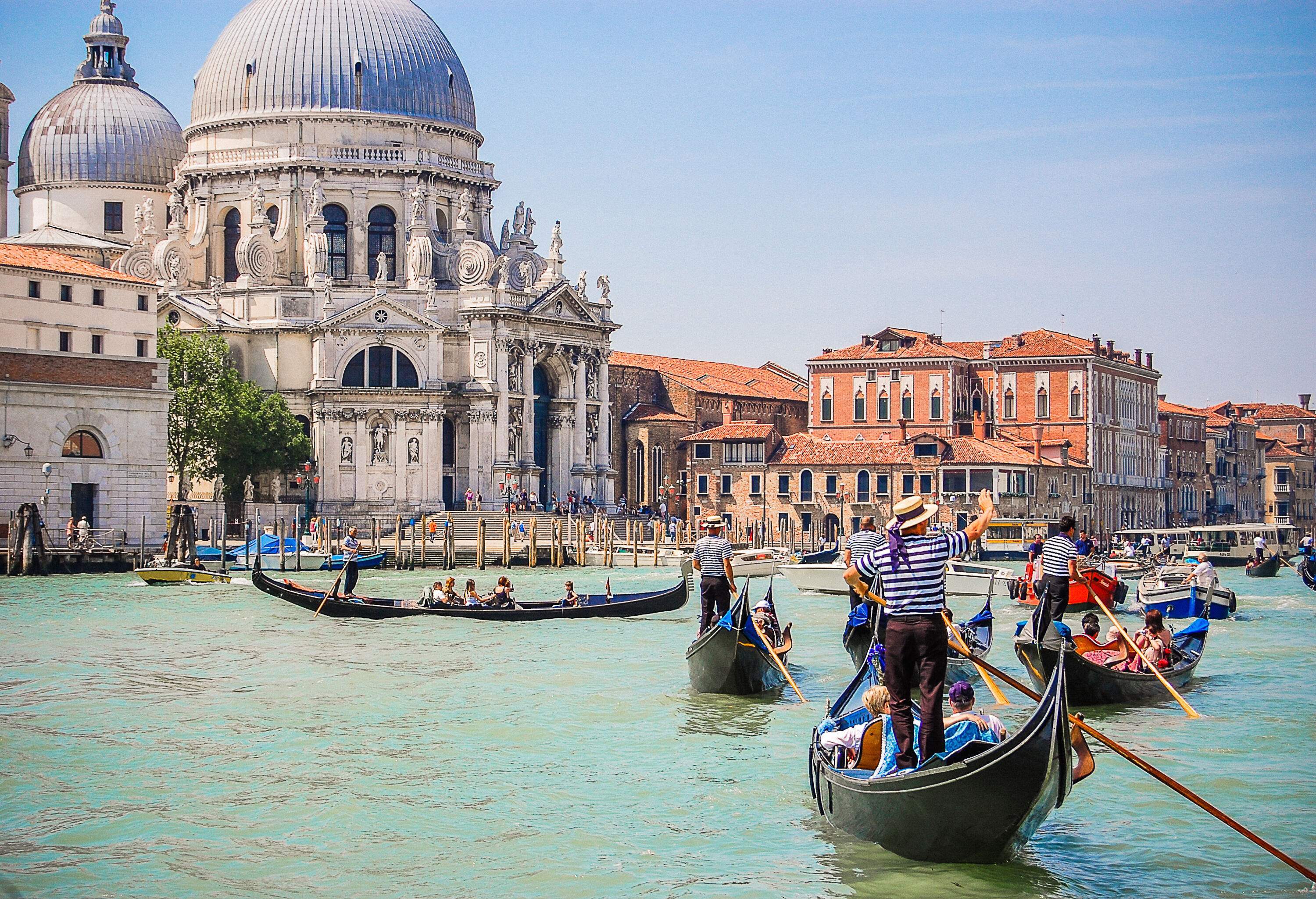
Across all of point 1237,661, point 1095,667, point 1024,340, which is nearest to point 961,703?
point 1095,667

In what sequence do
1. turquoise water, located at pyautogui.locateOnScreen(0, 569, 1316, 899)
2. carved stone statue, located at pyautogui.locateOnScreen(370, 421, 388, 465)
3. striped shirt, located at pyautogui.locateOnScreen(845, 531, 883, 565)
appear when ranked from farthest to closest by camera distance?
carved stone statue, located at pyautogui.locateOnScreen(370, 421, 388, 465) → striped shirt, located at pyautogui.locateOnScreen(845, 531, 883, 565) → turquoise water, located at pyautogui.locateOnScreen(0, 569, 1316, 899)

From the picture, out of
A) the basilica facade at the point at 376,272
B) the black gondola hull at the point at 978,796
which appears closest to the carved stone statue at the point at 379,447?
the basilica facade at the point at 376,272

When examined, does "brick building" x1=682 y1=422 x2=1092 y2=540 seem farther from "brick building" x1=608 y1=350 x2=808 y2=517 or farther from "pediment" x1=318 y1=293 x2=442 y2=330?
"pediment" x1=318 y1=293 x2=442 y2=330

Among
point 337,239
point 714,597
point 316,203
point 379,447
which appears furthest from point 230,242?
point 714,597

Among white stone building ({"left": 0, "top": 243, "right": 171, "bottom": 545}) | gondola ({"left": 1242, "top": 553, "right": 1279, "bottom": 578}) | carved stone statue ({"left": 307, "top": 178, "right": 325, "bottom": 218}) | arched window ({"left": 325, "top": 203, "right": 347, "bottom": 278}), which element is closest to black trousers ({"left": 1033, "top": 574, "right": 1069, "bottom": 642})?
white stone building ({"left": 0, "top": 243, "right": 171, "bottom": 545})

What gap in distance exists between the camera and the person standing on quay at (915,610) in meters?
7.93

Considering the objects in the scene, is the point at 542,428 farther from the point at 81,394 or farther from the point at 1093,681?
the point at 1093,681

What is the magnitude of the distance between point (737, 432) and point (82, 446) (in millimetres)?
19533

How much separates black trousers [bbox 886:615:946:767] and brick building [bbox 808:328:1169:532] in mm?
36807

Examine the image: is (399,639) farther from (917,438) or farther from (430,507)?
(917,438)

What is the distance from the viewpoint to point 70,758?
37.3ft

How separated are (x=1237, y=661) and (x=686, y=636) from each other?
6335 mm

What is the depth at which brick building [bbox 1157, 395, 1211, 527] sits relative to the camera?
53.8 m

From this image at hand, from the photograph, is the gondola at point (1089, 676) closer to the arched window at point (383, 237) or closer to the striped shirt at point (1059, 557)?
the striped shirt at point (1059, 557)
